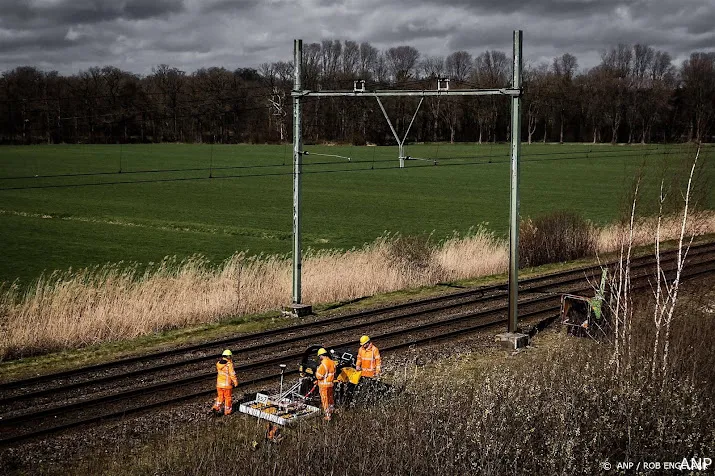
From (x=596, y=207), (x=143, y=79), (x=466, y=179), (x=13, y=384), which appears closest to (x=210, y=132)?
(x=143, y=79)

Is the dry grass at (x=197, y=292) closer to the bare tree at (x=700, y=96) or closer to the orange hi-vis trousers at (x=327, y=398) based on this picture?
the orange hi-vis trousers at (x=327, y=398)

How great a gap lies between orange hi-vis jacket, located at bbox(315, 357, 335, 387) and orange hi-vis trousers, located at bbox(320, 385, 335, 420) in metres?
0.07

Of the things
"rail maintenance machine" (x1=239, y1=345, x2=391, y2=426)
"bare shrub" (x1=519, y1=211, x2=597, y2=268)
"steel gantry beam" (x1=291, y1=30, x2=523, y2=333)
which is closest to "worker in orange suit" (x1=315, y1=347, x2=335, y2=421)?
"rail maintenance machine" (x1=239, y1=345, x2=391, y2=426)

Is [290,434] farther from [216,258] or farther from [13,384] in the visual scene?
[216,258]

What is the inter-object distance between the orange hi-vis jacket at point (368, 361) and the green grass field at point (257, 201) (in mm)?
14409

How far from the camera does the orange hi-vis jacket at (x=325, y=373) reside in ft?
42.4

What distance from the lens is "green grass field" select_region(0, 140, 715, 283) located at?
3809 centimetres

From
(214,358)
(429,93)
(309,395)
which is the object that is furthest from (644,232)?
(309,395)

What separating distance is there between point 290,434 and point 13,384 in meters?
6.89

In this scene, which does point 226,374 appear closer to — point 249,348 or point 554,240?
point 249,348

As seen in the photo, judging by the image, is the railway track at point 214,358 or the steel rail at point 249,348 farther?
the steel rail at point 249,348

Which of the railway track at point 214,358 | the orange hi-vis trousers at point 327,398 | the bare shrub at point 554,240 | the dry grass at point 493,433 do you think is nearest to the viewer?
the dry grass at point 493,433

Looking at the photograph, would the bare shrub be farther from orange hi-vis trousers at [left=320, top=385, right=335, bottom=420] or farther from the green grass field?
orange hi-vis trousers at [left=320, top=385, right=335, bottom=420]

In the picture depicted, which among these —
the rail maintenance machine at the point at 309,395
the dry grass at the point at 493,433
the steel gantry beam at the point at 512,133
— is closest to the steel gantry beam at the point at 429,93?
the steel gantry beam at the point at 512,133
